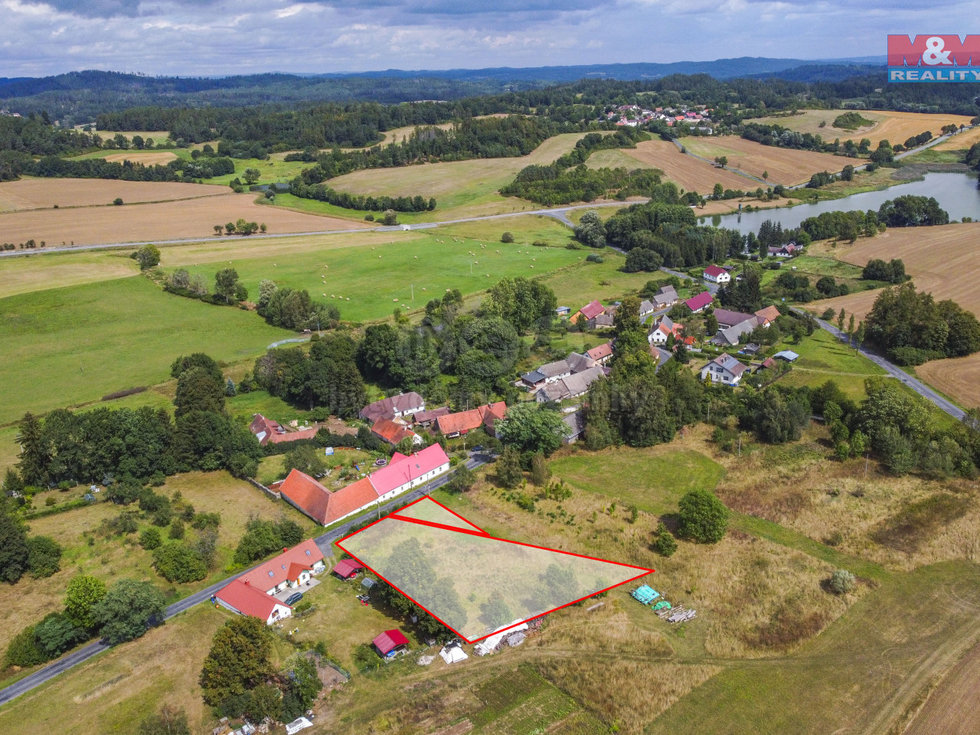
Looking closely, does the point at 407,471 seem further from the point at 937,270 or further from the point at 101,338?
the point at 937,270

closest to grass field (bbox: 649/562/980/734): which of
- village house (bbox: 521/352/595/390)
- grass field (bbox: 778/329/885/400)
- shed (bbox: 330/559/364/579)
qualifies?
shed (bbox: 330/559/364/579)

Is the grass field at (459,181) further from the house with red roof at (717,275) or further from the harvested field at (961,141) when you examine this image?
the harvested field at (961,141)

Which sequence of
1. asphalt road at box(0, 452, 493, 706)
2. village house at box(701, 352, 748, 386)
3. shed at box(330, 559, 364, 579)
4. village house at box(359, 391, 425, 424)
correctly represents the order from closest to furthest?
asphalt road at box(0, 452, 493, 706)
shed at box(330, 559, 364, 579)
village house at box(359, 391, 425, 424)
village house at box(701, 352, 748, 386)

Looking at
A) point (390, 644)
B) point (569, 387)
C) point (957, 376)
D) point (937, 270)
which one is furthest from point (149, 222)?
point (937, 270)

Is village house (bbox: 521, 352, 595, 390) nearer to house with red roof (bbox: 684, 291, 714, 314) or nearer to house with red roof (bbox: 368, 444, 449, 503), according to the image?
house with red roof (bbox: 368, 444, 449, 503)

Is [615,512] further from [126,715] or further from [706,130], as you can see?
[706,130]

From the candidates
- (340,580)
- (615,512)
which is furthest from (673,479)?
(340,580)

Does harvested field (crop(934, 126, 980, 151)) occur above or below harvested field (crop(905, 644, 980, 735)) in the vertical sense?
Result: above
